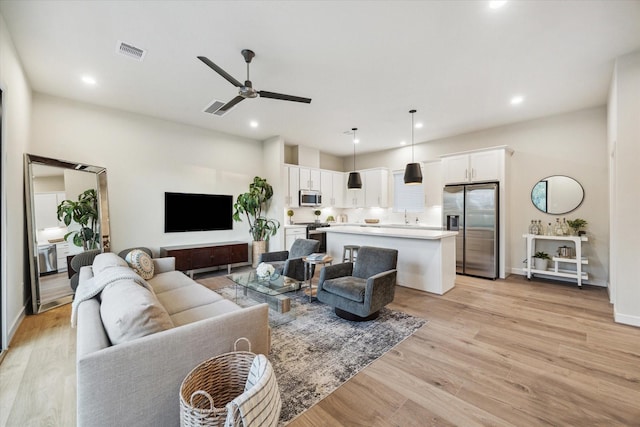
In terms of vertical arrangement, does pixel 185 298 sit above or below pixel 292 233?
below

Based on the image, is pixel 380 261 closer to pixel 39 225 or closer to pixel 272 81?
pixel 272 81

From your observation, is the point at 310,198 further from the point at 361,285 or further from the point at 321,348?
the point at 321,348

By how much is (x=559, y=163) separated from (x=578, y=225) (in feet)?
3.89

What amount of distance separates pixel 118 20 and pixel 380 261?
380 cm

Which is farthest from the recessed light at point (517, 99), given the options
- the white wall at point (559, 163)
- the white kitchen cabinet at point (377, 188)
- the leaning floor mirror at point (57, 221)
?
the leaning floor mirror at point (57, 221)

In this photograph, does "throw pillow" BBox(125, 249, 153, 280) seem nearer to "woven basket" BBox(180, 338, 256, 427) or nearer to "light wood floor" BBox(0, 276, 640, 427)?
"light wood floor" BBox(0, 276, 640, 427)

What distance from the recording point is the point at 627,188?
3068 mm

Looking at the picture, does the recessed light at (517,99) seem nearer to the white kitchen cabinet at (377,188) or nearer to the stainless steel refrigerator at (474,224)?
the stainless steel refrigerator at (474,224)

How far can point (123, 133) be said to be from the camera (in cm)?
478

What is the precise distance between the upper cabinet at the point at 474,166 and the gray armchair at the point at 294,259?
3.45 metres

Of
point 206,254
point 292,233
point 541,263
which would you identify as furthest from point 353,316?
point 541,263

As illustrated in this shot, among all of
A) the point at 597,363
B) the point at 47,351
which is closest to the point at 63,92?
the point at 47,351

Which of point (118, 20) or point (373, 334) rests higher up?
point (118, 20)

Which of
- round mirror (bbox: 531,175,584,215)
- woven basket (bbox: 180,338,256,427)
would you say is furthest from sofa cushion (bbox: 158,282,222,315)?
round mirror (bbox: 531,175,584,215)
